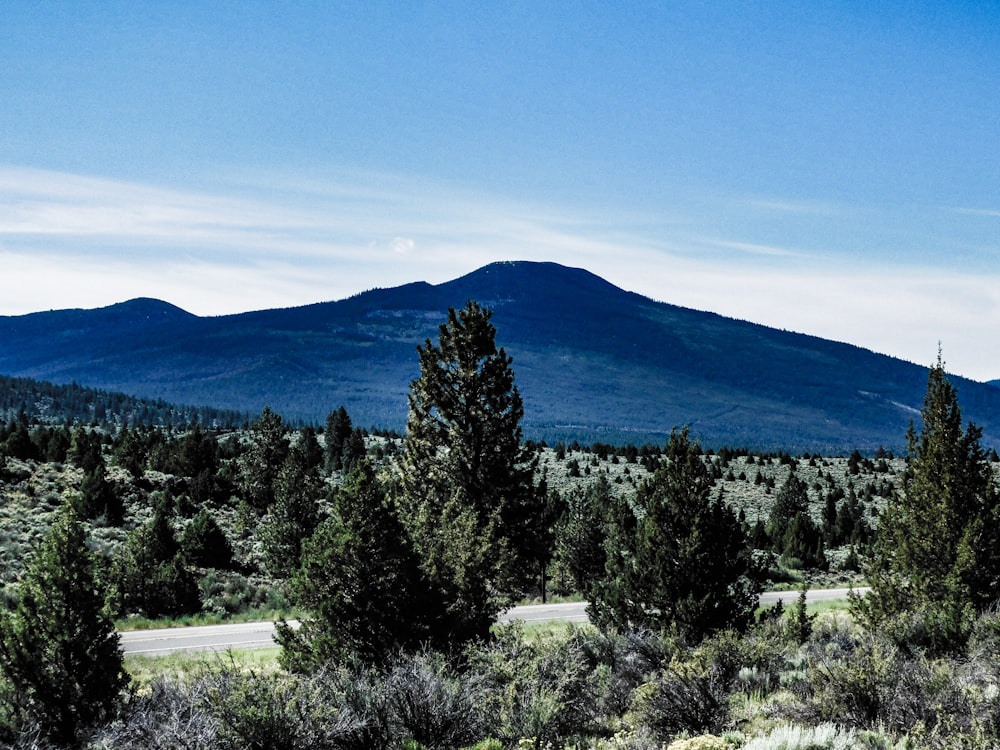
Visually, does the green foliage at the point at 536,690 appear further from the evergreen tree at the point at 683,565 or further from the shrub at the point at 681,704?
the evergreen tree at the point at 683,565

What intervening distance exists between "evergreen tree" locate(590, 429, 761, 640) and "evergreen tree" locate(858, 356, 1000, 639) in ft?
11.5

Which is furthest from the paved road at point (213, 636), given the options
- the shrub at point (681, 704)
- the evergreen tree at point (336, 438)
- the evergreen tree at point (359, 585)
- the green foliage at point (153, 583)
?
the evergreen tree at point (336, 438)

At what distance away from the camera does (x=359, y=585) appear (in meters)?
12.3

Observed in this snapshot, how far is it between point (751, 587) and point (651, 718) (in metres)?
5.65

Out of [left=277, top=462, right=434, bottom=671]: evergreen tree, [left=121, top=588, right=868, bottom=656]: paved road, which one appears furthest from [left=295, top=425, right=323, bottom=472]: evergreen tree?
[left=277, top=462, right=434, bottom=671]: evergreen tree

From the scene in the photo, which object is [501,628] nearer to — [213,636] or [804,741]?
Result: [804,741]

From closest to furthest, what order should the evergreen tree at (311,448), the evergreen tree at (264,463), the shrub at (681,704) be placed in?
1. the shrub at (681,704)
2. the evergreen tree at (264,463)
3. the evergreen tree at (311,448)

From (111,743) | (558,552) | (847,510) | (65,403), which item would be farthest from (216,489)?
(65,403)

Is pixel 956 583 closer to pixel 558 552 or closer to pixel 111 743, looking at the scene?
pixel 111 743

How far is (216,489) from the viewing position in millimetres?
43625

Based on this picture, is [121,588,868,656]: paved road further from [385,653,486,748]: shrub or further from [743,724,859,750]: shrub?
[743,724,859,750]: shrub

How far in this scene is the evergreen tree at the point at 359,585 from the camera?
12188 mm

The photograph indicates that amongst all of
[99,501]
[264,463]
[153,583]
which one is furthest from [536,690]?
[264,463]

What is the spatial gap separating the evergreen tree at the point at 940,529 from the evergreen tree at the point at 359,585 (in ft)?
31.4
